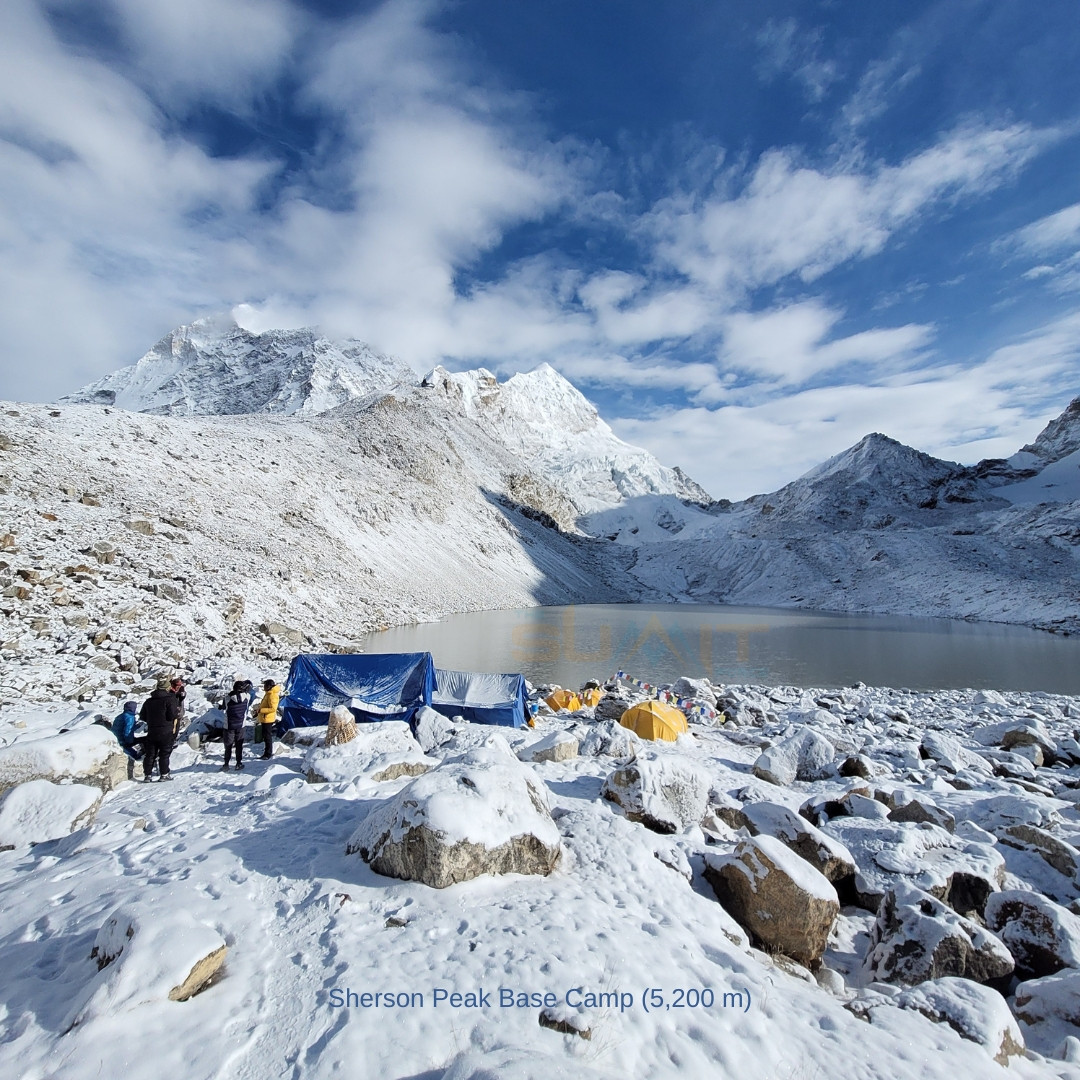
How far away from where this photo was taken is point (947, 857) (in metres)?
7.35

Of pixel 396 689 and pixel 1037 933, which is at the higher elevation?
pixel 396 689

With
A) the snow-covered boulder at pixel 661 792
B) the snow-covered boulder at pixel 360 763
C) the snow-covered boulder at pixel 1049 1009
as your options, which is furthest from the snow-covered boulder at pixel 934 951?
the snow-covered boulder at pixel 360 763

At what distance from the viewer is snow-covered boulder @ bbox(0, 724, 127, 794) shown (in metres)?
7.75

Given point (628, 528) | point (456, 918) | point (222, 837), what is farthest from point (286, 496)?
point (628, 528)

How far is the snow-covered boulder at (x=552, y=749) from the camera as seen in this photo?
1114cm

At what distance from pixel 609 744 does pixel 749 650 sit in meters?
29.1

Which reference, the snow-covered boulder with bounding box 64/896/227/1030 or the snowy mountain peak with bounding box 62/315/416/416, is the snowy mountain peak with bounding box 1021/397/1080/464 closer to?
the snowy mountain peak with bounding box 62/315/416/416

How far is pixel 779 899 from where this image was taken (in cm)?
613

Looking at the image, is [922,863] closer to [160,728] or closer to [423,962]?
[423,962]

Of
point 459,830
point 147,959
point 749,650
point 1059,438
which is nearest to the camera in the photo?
point 147,959

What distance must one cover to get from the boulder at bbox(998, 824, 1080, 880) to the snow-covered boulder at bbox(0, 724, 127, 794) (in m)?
13.5

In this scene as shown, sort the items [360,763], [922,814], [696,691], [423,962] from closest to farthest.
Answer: [423,962] < [922,814] < [360,763] < [696,691]

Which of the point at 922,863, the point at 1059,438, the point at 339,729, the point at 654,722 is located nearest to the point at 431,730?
the point at 339,729

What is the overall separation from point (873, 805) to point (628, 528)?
129m
